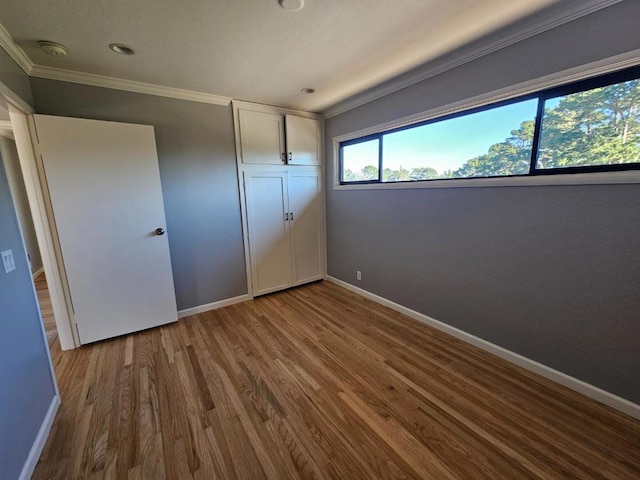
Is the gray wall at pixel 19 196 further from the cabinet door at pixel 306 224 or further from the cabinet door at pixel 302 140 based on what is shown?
the cabinet door at pixel 302 140

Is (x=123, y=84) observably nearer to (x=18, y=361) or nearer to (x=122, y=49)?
(x=122, y=49)

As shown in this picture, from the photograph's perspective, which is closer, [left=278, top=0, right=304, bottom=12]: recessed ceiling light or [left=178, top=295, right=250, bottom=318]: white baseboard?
[left=278, top=0, right=304, bottom=12]: recessed ceiling light

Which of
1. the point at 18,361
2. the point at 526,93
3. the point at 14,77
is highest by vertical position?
the point at 14,77

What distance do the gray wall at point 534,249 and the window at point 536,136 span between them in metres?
0.16

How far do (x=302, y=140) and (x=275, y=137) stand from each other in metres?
0.39

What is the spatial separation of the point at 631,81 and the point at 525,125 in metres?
0.50

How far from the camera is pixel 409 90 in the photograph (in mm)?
2533

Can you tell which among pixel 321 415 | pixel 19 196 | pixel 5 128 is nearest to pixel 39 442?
pixel 321 415

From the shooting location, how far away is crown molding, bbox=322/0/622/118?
4.97 feet

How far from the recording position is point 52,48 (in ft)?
5.91

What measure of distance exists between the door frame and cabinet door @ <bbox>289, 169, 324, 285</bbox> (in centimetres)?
235

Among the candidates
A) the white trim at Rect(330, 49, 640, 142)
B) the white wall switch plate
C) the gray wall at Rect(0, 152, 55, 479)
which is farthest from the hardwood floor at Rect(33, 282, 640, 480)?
the white trim at Rect(330, 49, 640, 142)

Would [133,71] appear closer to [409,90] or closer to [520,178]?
[409,90]

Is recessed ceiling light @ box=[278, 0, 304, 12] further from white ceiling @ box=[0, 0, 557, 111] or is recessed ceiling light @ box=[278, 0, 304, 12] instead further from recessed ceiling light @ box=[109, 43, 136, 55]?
recessed ceiling light @ box=[109, 43, 136, 55]
